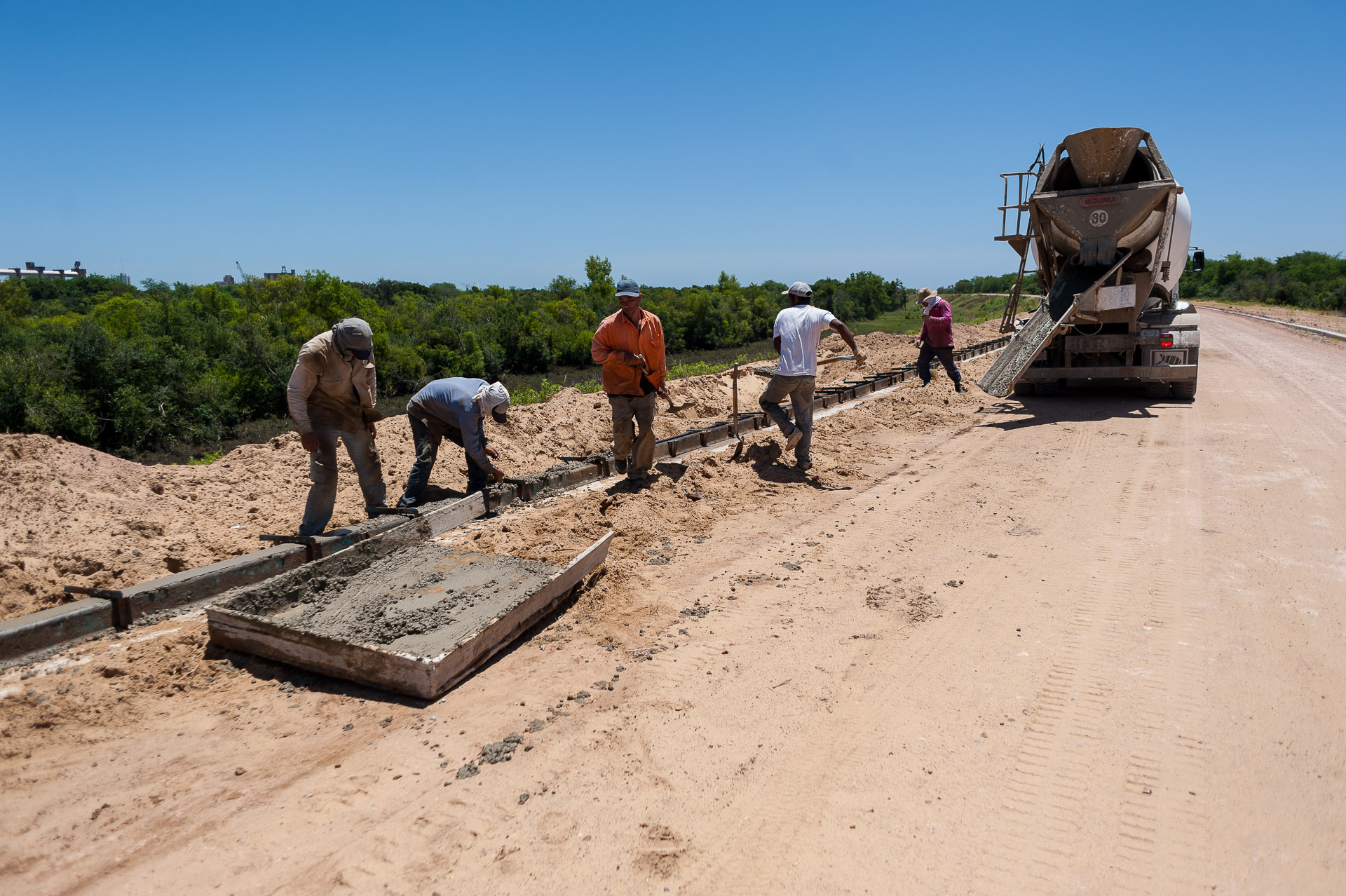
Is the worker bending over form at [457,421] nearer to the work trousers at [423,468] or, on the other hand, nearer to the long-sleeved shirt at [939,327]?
the work trousers at [423,468]

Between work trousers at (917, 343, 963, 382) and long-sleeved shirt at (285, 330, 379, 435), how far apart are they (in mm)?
9305

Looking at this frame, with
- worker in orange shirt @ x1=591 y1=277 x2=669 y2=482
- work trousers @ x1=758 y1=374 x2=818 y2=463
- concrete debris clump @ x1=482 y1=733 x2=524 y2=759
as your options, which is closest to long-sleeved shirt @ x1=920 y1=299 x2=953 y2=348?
work trousers @ x1=758 y1=374 x2=818 y2=463

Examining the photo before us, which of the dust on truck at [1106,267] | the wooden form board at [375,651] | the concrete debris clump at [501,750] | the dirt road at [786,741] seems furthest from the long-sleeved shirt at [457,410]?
the dust on truck at [1106,267]

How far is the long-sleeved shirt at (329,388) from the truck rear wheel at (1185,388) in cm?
1108

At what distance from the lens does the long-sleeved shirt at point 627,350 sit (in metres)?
6.33

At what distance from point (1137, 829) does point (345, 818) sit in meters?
2.69

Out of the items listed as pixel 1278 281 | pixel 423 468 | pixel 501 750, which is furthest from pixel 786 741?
pixel 1278 281

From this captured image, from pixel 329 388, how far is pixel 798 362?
4.04 metres

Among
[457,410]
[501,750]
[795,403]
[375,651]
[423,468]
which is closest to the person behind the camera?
[501,750]

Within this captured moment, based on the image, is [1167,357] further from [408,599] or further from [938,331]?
[408,599]

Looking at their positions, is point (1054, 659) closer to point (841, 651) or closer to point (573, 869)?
point (841, 651)

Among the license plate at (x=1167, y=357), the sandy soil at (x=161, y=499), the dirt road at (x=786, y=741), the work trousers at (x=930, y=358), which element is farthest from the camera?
the work trousers at (x=930, y=358)

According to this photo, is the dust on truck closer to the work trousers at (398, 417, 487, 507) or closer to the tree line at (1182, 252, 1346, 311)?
the work trousers at (398, 417, 487, 507)

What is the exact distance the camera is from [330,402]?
5.36m
